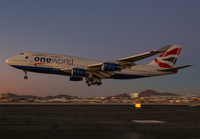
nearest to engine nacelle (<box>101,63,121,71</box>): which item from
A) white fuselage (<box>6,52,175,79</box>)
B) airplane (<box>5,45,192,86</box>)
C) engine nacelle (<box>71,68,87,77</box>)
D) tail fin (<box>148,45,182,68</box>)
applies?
airplane (<box>5,45,192,86</box>)

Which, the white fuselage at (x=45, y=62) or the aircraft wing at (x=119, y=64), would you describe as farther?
the white fuselage at (x=45, y=62)

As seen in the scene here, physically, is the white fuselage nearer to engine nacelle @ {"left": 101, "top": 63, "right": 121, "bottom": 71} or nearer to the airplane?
the airplane

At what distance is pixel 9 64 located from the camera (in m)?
38.9

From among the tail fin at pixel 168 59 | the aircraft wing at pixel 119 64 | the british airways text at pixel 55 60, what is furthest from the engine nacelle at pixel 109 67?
the tail fin at pixel 168 59

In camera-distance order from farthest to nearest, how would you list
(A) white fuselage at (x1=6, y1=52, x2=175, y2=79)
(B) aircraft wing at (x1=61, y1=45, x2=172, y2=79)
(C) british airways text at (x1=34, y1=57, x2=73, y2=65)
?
(C) british airways text at (x1=34, y1=57, x2=73, y2=65) → (A) white fuselage at (x1=6, y1=52, x2=175, y2=79) → (B) aircraft wing at (x1=61, y1=45, x2=172, y2=79)

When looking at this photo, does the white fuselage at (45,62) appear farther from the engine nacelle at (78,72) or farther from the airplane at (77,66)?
the engine nacelle at (78,72)

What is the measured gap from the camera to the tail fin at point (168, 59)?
159 feet

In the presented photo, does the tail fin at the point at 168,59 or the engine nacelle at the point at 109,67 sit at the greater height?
the tail fin at the point at 168,59

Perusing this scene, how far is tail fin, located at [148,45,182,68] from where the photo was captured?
48344mm

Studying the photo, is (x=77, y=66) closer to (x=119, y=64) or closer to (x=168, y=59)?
(x=119, y=64)
